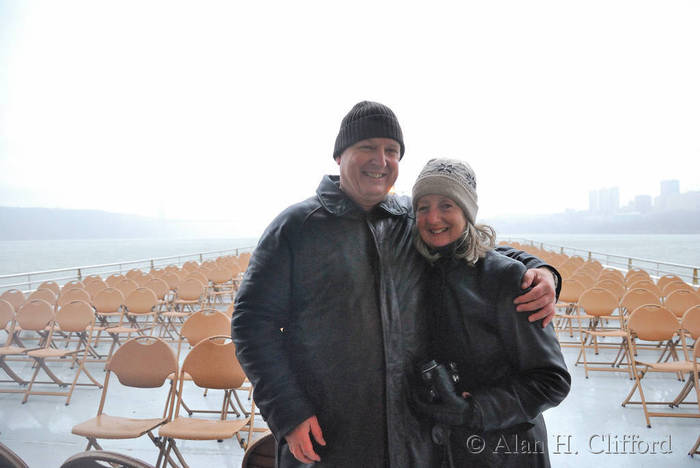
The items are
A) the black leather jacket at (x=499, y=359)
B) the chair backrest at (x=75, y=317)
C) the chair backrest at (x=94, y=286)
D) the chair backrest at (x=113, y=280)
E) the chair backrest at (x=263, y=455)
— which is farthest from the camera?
the chair backrest at (x=113, y=280)

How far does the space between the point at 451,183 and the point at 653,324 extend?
13.9ft

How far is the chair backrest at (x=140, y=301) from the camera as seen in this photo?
571cm

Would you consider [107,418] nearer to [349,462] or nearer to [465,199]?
[349,462]

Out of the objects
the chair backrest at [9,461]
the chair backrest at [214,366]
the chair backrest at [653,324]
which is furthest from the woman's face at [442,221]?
the chair backrest at [653,324]

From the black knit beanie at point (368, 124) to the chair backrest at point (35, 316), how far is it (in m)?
5.09

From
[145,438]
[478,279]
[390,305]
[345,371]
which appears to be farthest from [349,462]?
[145,438]

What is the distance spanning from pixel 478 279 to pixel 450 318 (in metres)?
0.15

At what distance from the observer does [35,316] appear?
4781 millimetres

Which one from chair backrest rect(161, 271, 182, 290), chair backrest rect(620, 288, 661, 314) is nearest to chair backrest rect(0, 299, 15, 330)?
chair backrest rect(161, 271, 182, 290)

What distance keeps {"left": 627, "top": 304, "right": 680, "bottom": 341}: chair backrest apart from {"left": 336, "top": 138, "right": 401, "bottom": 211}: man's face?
408 cm

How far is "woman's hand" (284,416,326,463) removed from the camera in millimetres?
1217

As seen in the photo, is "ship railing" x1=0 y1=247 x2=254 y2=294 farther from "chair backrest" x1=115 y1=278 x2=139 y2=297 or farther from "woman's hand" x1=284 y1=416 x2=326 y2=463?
"woman's hand" x1=284 y1=416 x2=326 y2=463

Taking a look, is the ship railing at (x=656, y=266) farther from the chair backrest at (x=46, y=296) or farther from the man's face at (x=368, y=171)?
the chair backrest at (x=46, y=296)

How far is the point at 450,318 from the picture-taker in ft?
4.03
